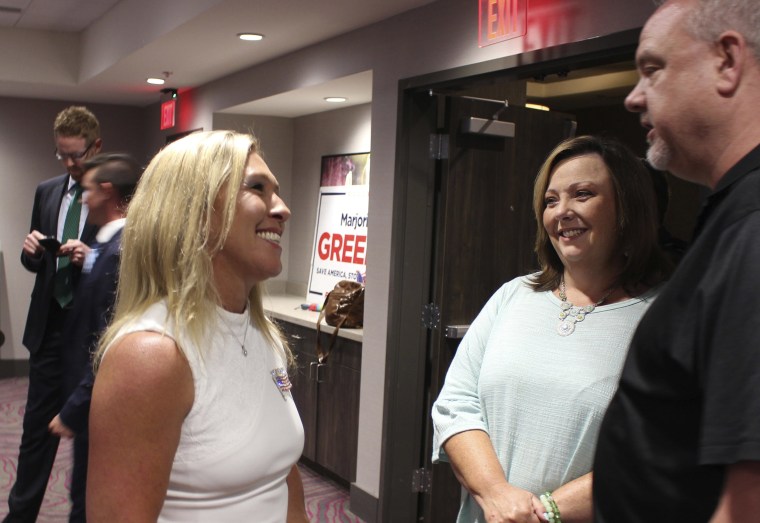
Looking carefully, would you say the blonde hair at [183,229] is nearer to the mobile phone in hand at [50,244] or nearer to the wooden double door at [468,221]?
the mobile phone in hand at [50,244]

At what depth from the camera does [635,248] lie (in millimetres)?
1841

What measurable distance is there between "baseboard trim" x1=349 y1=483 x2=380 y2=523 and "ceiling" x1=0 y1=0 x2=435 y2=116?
2.21 metres

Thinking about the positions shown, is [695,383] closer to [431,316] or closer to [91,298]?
[91,298]

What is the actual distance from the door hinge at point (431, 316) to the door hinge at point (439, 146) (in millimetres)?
706

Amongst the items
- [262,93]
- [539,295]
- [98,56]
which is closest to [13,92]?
[98,56]

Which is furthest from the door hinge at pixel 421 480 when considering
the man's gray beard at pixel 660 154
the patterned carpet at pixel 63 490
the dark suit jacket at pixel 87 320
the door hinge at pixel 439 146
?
the man's gray beard at pixel 660 154

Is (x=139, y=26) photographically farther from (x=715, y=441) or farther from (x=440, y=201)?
(x=715, y=441)

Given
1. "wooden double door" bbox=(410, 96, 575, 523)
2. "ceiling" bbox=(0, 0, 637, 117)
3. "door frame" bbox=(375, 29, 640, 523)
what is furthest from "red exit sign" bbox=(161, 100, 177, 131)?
"wooden double door" bbox=(410, 96, 575, 523)

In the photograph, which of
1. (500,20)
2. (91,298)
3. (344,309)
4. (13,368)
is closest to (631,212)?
(500,20)

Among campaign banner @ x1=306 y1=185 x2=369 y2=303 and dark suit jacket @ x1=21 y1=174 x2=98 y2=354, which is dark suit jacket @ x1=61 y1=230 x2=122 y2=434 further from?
campaign banner @ x1=306 y1=185 x2=369 y2=303

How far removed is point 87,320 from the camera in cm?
267

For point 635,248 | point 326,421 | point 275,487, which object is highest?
point 635,248

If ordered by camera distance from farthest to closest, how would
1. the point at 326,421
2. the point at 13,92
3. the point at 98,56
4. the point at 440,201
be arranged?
the point at 13,92 < the point at 98,56 < the point at 326,421 < the point at 440,201

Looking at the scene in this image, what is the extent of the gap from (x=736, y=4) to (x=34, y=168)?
7661 mm
